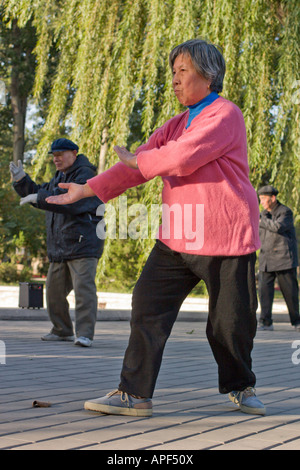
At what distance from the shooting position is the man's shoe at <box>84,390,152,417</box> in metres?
4.07

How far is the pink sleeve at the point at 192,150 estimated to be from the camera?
155 inches

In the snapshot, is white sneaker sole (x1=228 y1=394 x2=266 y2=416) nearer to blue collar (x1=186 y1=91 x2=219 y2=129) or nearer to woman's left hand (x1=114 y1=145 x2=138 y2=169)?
woman's left hand (x1=114 y1=145 x2=138 y2=169)

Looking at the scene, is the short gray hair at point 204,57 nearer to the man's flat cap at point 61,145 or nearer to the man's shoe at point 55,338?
the man's flat cap at point 61,145

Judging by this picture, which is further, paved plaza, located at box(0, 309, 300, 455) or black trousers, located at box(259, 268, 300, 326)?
black trousers, located at box(259, 268, 300, 326)

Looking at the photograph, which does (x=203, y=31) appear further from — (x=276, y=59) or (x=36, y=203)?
(x=36, y=203)

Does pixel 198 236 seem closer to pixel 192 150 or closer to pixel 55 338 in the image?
pixel 192 150

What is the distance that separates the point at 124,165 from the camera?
4.25m

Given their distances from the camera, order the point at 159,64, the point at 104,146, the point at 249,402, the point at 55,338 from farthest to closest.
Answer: the point at 104,146 → the point at 159,64 → the point at 55,338 → the point at 249,402

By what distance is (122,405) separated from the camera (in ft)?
13.5

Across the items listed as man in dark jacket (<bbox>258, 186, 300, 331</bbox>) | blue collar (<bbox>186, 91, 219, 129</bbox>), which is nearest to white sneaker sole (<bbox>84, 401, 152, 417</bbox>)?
blue collar (<bbox>186, 91, 219, 129</bbox>)

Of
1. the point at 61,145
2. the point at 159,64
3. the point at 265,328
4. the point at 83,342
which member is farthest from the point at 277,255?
the point at 61,145

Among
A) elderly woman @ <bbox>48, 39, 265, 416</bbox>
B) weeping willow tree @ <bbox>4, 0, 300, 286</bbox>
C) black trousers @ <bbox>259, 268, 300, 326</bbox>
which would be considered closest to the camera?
elderly woman @ <bbox>48, 39, 265, 416</bbox>

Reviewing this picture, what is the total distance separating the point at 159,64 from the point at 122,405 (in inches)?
310

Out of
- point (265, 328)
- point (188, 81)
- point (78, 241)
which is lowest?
point (265, 328)
